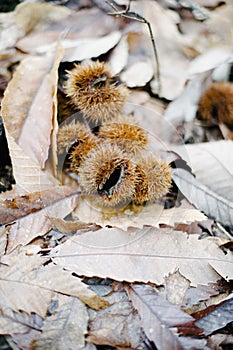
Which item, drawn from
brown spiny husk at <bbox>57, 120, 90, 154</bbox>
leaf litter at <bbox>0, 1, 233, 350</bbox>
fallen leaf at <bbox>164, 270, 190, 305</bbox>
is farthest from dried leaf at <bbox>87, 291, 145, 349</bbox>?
brown spiny husk at <bbox>57, 120, 90, 154</bbox>

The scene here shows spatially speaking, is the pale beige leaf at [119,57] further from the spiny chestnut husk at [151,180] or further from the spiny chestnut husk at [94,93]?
the spiny chestnut husk at [151,180]

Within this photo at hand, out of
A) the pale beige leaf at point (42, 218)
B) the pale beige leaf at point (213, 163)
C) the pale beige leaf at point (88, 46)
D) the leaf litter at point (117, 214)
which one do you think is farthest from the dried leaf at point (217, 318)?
the pale beige leaf at point (88, 46)

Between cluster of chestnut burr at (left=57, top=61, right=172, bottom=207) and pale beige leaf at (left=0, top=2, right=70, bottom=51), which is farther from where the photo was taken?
pale beige leaf at (left=0, top=2, right=70, bottom=51)

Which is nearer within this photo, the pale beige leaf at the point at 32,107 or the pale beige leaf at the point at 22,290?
the pale beige leaf at the point at 22,290

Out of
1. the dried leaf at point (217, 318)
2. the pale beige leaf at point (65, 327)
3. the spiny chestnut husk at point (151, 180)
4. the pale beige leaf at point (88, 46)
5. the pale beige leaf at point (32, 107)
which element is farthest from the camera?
the pale beige leaf at point (88, 46)

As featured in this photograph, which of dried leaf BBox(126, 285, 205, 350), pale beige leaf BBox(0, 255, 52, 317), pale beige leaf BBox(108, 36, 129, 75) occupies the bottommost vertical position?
dried leaf BBox(126, 285, 205, 350)

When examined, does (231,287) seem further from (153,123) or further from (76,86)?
(76,86)

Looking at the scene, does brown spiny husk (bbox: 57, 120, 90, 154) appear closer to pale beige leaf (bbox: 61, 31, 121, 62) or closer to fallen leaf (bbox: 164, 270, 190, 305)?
pale beige leaf (bbox: 61, 31, 121, 62)
